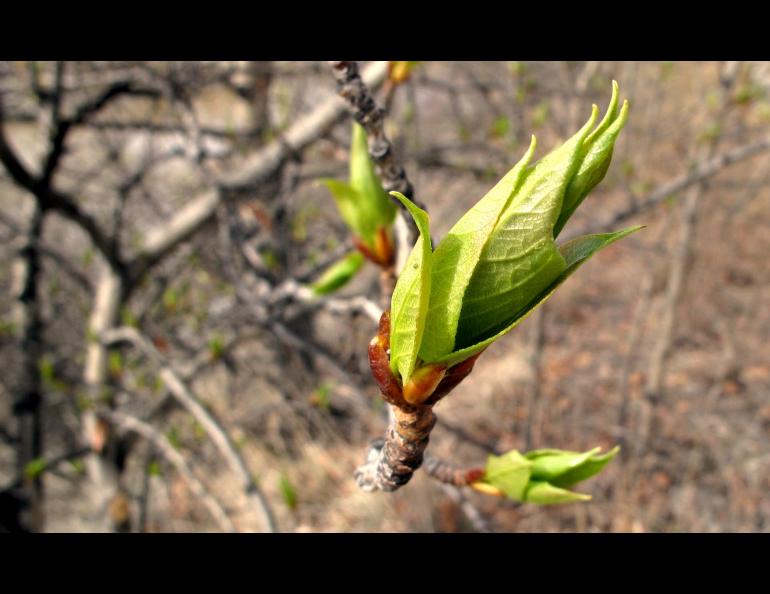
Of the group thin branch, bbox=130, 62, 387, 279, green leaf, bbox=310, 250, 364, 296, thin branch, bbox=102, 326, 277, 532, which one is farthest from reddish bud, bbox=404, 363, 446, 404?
thin branch, bbox=130, 62, 387, 279

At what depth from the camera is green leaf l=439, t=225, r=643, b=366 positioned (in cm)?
43

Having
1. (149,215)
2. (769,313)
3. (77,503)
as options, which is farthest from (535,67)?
(77,503)

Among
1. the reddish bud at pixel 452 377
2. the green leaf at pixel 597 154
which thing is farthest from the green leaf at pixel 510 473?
the green leaf at pixel 597 154

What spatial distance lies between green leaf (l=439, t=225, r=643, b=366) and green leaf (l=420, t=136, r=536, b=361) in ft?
0.05

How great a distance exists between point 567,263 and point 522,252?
0.05 m

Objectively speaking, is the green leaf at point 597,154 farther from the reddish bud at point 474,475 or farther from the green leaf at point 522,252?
the reddish bud at point 474,475

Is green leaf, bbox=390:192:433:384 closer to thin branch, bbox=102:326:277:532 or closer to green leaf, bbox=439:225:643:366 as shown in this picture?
green leaf, bbox=439:225:643:366

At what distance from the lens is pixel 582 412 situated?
413cm

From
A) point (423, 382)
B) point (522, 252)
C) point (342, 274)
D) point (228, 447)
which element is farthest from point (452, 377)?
point (228, 447)

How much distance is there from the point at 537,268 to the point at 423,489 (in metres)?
2.71

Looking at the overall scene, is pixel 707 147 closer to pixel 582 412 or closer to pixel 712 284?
pixel 582 412

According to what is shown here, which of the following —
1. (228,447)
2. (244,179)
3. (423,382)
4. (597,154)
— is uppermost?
(244,179)

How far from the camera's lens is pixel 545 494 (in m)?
0.62

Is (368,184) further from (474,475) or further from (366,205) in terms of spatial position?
(474,475)
